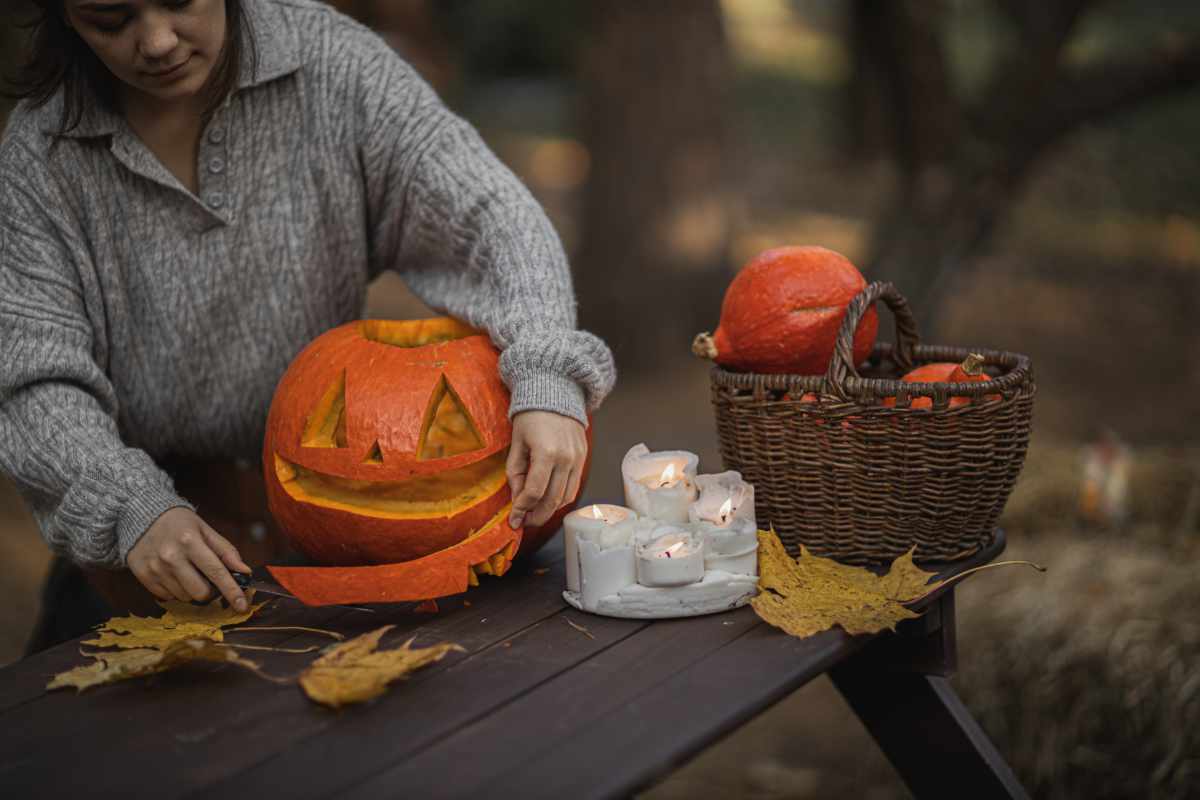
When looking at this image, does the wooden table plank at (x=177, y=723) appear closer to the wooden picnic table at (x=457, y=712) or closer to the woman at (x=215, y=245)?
the wooden picnic table at (x=457, y=712)

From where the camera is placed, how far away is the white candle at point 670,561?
1423mm

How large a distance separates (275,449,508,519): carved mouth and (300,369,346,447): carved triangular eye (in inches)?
1.9

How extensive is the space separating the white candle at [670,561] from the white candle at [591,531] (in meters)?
0.04

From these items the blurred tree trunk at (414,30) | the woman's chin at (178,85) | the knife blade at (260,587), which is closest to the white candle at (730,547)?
the knife blade at (260,587)

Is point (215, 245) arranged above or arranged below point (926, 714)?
above

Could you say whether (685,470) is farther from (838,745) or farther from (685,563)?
(838,745)

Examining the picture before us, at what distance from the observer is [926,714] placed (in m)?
1.67

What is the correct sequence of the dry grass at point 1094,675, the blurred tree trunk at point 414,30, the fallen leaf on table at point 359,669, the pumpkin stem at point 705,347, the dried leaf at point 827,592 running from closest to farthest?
1. the fallen leaf on table at point 359,669
2. the dried leaf at point 827,592
3. the pumpkin stem at point 705,347
4. the dry grass at point 1094,675
5. the blurred tree trunk at point 414,30

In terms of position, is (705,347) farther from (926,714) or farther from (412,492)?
(926,714)

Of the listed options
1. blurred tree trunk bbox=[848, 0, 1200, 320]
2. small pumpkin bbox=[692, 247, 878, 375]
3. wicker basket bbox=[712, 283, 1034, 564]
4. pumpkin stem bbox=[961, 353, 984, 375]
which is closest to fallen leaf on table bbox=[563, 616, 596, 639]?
wicker basket bbox=[712, 283, 1034, 564]

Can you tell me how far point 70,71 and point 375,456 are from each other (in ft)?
2.53

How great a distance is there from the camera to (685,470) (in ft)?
5.27

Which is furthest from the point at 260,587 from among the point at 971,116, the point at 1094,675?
the point at 971,116

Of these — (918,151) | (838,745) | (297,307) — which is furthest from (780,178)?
(297,307)
